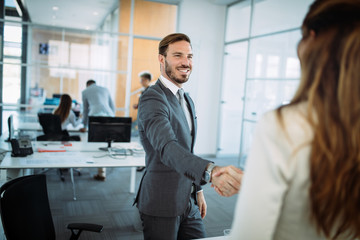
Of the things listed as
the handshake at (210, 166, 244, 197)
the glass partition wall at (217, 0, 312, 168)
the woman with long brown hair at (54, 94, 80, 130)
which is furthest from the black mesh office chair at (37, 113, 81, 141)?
the handshake at (210, 166, 244, 197)

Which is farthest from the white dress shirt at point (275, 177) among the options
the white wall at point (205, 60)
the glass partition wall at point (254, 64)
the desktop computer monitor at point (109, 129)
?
the white wall at point (205, 60)

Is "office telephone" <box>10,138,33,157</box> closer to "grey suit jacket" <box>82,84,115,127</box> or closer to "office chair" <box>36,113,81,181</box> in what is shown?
"office chair" <box>36,113,81,181</box>

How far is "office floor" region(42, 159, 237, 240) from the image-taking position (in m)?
3.72

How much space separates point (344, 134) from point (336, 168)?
76 millimetres

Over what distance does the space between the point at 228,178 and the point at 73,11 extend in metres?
6.73

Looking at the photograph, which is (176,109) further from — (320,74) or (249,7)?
(249,7)

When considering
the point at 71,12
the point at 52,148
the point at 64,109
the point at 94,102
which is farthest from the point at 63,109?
the point at 71,12

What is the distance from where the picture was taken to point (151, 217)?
1789 mm

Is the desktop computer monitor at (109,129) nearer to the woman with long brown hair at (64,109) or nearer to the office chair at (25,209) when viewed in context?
the woman with long brown hair at (64,109)

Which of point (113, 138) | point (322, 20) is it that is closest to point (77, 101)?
point (113, 138)

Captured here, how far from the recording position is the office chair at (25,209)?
159 centimetres

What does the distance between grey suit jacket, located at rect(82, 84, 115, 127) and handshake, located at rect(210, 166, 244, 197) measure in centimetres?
505

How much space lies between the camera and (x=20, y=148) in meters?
3.71

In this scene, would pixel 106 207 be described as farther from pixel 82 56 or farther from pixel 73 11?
pixel 73 11
